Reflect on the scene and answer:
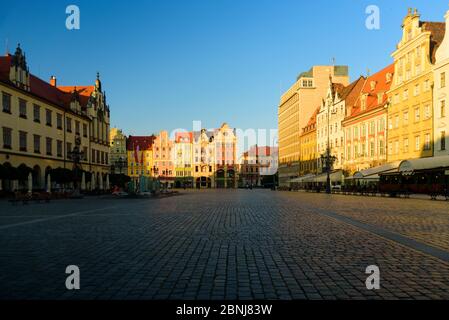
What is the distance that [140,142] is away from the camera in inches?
4889

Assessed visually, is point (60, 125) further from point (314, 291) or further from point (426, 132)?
point (314, 291)

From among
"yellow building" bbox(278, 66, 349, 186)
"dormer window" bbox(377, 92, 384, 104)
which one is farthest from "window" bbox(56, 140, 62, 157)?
"yellow building" bbox(278, 66, 349, 186)

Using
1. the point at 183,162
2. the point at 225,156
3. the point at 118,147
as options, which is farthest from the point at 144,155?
the point at 225,156

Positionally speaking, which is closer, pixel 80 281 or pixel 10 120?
pixel 80 281

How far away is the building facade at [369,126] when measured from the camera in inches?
2167

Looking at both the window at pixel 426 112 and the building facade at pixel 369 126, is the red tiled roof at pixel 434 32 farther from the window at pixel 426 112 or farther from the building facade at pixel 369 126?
the building facade at pixel 369 126

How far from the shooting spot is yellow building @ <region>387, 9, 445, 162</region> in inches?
1711

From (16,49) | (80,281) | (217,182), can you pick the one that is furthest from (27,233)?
(217,182)

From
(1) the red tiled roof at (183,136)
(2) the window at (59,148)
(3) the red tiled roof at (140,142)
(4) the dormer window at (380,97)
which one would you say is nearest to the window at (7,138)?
(2) the window at (59,148)

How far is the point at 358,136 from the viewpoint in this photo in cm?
6234

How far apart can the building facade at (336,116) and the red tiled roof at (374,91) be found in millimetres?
2459

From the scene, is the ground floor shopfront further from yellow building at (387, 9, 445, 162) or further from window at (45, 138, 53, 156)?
→ yellow building at (387, 9, 445, 162)

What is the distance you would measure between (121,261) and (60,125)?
2045 inches

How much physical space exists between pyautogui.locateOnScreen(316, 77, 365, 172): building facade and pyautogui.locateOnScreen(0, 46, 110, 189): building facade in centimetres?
3869
